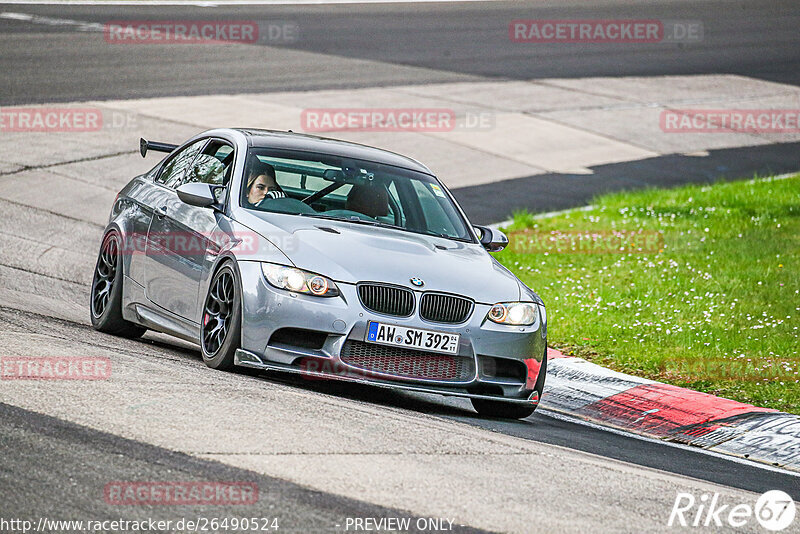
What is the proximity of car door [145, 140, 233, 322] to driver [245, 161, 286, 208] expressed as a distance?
27cm

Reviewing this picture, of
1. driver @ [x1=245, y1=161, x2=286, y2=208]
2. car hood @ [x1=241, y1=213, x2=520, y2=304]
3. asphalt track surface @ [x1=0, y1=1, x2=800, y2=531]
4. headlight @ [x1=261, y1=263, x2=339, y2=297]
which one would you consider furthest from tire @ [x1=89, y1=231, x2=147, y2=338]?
headlight @ [x1=261, y1=263, x2=339, y2=297]

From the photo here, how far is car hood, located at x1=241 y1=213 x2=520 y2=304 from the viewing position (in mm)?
7352

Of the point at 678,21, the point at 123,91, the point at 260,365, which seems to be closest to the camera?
the point at 260,365

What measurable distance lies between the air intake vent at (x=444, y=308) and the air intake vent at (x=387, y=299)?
86 millimetres

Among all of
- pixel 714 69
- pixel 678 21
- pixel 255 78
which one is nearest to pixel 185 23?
pixel 255 78

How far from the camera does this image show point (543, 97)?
23.8 metres

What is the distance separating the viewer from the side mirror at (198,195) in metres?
8.09

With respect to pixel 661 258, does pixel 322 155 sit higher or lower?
higher

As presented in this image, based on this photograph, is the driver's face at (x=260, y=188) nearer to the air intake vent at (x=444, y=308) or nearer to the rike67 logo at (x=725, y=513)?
the air intake vent at (x=444, y=308)

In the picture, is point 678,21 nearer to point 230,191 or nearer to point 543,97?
point 543,97

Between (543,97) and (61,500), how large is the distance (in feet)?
65.5

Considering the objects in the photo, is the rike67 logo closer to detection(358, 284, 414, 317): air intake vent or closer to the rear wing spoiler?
detection(358, 284, 414, 317): air intake vent

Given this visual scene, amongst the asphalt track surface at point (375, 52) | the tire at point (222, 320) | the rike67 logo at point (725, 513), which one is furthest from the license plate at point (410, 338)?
the asphalt track surface at point (375, 52)

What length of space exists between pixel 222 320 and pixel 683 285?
5.63 metres
